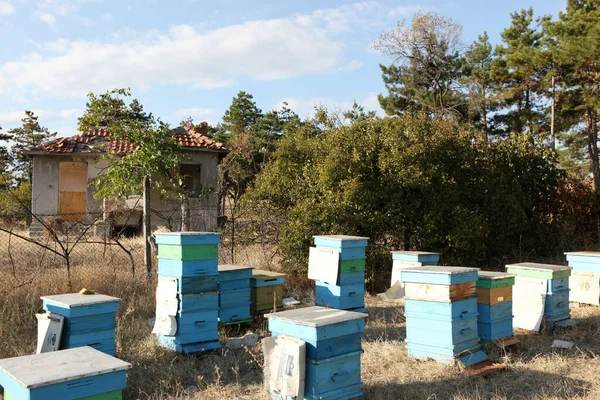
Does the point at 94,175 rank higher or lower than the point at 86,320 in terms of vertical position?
higher

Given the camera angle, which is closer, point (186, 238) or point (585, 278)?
point (186, 238)

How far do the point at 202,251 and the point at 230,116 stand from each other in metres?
33.5

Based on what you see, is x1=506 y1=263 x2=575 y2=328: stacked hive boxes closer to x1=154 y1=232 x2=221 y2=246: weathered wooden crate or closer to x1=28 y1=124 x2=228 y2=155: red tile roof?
x1=154 y1=232 x2=221 y2=246: weathered wooden crate

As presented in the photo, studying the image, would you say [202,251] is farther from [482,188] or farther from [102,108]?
[482,188]

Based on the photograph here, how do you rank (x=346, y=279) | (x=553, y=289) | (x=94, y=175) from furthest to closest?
(x=94, y=175), (x=346, y=279), (x=553, y=289)

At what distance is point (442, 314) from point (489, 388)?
2.64 ft

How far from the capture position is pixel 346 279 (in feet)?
23.6

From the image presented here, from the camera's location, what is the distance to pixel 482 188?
11.4 meters

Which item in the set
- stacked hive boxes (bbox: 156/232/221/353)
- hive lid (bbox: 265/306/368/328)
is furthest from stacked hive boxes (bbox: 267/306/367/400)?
stacked hive boxes (bbox: 156/232/221/353)

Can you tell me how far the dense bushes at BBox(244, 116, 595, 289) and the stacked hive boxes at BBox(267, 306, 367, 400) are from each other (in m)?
5.16

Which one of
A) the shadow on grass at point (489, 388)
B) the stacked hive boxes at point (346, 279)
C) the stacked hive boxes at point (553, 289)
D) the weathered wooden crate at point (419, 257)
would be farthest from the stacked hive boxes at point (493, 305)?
the weathered wooden crate at point (419, 257)

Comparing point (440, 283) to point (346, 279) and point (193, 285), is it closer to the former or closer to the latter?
point (346, 279)

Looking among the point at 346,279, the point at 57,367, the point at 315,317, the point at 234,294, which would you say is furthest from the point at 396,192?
the point at 57,367

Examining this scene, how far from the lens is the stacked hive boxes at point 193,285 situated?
585 centimetres
